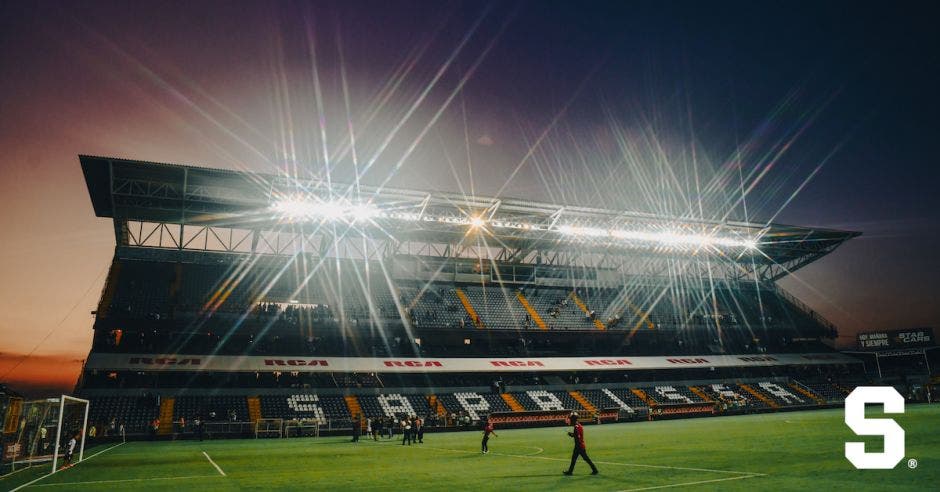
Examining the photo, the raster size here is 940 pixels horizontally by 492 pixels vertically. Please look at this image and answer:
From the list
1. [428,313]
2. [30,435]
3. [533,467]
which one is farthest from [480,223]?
[30,435]

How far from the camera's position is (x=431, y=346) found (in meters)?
47.5

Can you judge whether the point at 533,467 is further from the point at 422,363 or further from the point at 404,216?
the point at 422,363

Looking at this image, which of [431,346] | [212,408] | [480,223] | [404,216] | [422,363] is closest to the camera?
[212,408]

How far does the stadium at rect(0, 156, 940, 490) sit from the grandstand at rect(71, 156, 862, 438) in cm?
21

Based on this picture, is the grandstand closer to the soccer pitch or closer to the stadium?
the stadium

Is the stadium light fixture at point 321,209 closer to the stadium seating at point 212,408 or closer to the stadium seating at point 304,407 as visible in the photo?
the stadium seating at point 304,407

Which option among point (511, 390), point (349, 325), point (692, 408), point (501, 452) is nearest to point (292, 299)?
point (349, 325)

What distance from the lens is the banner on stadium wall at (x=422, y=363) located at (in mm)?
36156

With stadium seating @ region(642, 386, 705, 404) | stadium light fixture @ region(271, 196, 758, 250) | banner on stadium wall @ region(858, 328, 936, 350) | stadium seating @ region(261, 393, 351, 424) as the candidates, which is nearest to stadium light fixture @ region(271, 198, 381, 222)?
stadium light fixture @ region(271, 196, 758, 250)

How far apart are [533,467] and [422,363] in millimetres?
28837

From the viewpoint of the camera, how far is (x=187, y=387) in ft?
121

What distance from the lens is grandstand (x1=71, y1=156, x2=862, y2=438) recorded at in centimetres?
3721

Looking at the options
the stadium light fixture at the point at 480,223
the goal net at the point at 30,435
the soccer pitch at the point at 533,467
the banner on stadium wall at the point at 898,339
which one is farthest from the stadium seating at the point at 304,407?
the banner on stadium wall at the point at 898,339

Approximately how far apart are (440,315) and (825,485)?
130 ft
